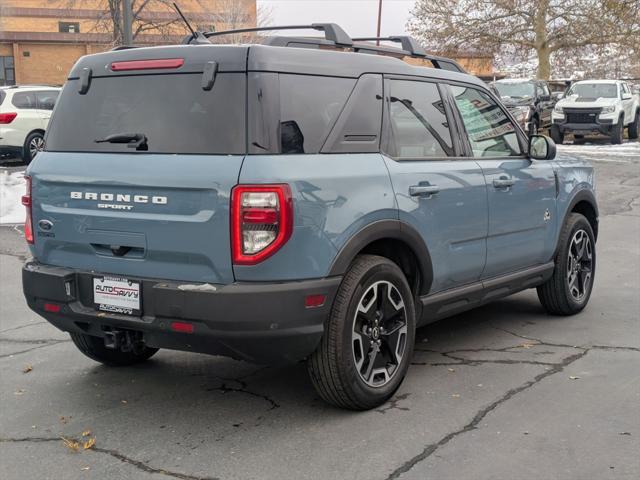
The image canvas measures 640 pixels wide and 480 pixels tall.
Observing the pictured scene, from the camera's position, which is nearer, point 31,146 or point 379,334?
point 379,334

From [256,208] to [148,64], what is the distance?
1.05m

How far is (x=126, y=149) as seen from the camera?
4207mm

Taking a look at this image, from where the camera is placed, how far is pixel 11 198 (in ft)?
43.0

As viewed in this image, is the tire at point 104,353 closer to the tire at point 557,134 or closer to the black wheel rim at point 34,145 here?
the black wheel rim at point 34,145

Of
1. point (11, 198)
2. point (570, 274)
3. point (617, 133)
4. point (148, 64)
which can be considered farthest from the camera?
point (617, 133)

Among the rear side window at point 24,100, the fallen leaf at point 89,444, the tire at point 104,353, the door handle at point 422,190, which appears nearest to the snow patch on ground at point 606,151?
the rear side window at point 24,100

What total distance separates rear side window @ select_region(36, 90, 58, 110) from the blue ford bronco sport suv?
14886 millimetres

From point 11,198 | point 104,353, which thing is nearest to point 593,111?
point 11,198

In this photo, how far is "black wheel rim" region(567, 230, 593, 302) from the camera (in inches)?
255

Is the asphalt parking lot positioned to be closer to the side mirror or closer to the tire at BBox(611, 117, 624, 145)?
the side mirror

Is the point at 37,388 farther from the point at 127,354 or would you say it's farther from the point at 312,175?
the point at 312,175

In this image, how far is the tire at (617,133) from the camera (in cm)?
2489

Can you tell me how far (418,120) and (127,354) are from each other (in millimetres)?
2340

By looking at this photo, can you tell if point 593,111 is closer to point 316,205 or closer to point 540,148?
point 540,148
